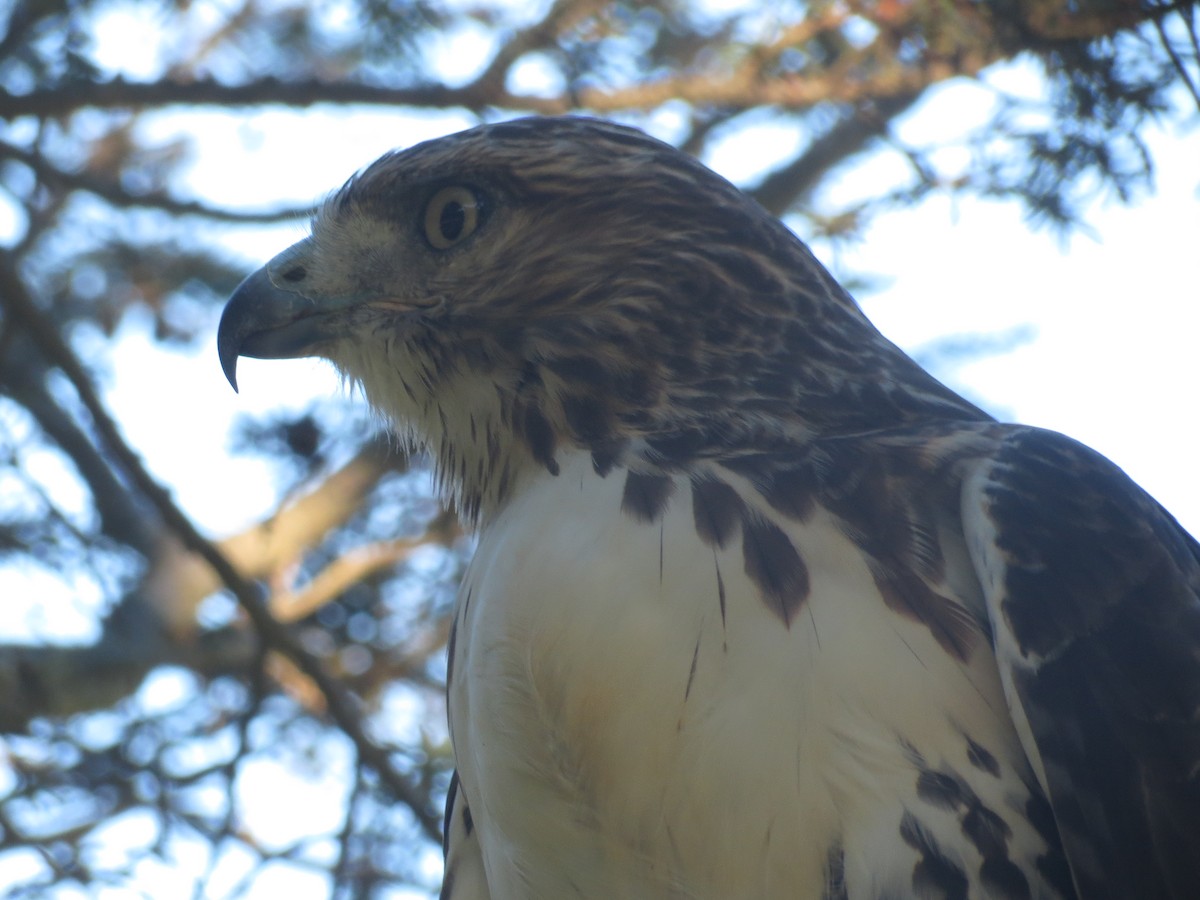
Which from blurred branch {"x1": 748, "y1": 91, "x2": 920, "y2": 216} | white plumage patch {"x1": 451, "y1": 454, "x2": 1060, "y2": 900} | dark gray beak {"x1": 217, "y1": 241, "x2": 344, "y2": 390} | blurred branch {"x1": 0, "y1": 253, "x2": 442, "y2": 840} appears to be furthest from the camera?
blurred branch {"x1": 748, "y1": 91, "x2": 920, "y2": 216}

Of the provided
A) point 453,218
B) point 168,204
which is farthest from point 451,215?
point 168,204

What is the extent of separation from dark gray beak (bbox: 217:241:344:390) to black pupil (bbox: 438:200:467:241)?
0.92 feet

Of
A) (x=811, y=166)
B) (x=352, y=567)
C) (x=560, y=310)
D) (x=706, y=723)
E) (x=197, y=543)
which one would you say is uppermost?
(x=811, y=166)

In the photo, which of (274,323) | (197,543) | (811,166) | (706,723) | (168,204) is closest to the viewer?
(706,723)

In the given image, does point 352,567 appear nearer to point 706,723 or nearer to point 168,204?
point 168,204

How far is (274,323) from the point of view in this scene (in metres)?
3.15

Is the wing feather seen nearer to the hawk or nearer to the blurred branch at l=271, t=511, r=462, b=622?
the hawk

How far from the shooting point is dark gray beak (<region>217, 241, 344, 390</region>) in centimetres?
315

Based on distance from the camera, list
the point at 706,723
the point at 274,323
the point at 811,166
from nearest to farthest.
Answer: the point at 706,723 → the point at 274,323 → the point at 811,166

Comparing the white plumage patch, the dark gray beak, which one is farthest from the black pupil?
Result: the white plumage patch

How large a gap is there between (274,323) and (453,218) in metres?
0.44

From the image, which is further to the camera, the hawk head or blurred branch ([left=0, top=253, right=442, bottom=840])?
blurred branch ([left=0, top=253, right=442, bottom=840])

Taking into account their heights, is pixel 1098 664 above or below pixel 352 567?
below

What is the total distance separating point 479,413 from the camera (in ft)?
9.77
